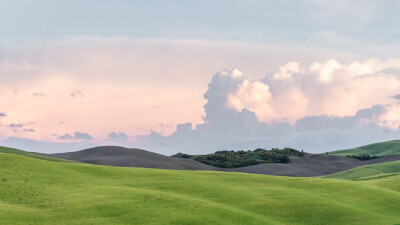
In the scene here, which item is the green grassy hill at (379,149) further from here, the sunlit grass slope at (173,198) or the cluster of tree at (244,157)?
the sunlit grass slope at (173,198)

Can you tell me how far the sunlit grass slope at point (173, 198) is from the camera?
34062mm

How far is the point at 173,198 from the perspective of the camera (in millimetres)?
38469

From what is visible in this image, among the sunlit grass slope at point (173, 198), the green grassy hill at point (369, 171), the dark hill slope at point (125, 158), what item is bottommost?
the sunlit grass slope at point (173, 198)

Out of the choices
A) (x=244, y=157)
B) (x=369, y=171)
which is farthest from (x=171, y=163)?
(x=369, y=171)

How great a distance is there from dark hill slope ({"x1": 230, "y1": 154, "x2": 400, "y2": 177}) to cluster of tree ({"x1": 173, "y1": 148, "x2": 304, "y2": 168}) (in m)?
3.96

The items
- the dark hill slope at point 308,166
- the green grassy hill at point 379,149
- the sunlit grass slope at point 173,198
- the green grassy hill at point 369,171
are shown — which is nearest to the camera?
the sunlit grass slope at point 173,198

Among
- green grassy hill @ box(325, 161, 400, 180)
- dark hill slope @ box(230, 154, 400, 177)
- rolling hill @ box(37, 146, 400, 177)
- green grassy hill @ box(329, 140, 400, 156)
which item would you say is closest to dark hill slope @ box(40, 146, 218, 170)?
rolling hill @ box(37, 146, 400, 177)

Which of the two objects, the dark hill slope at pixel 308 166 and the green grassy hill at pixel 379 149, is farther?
the green grassy hill at pixel 379 149

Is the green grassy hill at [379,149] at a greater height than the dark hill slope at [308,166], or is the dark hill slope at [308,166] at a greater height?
the green grassy hill at [379,149]

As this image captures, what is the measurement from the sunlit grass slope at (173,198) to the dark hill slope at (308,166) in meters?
31.4

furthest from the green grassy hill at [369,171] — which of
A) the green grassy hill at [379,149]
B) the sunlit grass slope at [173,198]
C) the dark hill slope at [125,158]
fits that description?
the green grassy hill at [379,149]

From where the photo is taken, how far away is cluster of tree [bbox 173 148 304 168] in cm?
9864

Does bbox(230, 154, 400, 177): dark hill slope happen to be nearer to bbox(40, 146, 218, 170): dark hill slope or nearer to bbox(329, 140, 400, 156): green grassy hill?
bbox(40, 146, 218, 170): dark hill slope

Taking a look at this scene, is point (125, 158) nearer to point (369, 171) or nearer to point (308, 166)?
point (308, 166)
